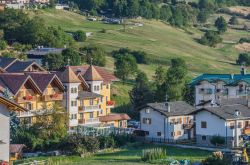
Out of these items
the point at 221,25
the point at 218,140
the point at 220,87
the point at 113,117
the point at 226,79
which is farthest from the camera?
the point at 221,25

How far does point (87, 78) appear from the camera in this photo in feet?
209

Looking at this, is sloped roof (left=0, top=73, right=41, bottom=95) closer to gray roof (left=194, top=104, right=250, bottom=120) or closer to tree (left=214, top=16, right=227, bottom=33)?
gray roof (left=194, top=104, right=250, bottom=120)

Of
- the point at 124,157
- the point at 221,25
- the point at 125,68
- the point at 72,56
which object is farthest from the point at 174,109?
the point at 221,25

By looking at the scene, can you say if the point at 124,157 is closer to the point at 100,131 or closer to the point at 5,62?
the point at 100,131

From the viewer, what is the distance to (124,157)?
47.2m

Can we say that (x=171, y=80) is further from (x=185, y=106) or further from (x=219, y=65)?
(x=219, y=65)

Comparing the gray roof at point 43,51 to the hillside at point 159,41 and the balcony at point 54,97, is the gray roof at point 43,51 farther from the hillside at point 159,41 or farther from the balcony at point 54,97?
the balcony at point 54,97

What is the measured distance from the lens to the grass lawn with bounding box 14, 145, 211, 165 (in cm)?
4466

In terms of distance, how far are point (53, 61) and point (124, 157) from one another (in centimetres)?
3000

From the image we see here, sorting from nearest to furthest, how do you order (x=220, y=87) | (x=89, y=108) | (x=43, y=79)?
1. (x=43, y=79)
2. (x=89, y=108)
3. (x=220, y=87)

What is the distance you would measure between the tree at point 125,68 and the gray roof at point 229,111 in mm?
26295

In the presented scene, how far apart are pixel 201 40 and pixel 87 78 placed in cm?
6964

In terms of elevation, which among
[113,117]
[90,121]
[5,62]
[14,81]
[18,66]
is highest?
[5,62]

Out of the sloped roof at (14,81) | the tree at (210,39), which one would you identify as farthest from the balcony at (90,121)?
the tree at (210,39)
